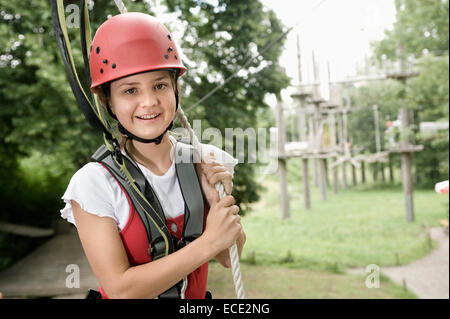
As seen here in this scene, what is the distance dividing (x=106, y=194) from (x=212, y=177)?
0.23m

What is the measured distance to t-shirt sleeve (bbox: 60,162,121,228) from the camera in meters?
0.93

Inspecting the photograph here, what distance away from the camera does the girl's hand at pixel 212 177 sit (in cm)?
98

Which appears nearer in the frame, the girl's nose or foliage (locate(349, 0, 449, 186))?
the girl's nose

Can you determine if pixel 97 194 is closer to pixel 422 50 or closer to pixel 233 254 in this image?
pixel 233 254

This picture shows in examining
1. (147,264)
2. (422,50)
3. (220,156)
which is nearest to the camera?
(147,264)

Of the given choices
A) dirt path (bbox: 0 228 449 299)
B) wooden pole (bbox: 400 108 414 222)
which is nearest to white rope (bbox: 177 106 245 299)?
dirt path (bbox: 0 228 449 299)

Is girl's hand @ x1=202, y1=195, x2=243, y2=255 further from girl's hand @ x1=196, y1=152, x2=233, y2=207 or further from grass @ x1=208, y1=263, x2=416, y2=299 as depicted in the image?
grass @ x1=208, y1=263, x2=416, y2=299

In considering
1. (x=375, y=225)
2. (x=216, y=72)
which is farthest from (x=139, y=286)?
(x=375, y=225)

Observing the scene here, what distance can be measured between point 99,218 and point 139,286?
0.54 ft

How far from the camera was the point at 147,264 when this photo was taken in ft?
2.97

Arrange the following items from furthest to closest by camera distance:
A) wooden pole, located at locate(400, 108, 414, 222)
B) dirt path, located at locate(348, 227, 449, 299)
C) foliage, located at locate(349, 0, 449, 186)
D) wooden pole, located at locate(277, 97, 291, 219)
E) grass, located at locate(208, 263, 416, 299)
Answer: wooden pole, located at locate(277, 97, 291, 219) → wooden pole, located at locate(400, 108, 414, 222) → foliage, located at locate(349, 0, 449, 186) → dirt path, located at locate(348, 227, 449, 299) → grass, located at locate(208, 263, 416, 299)

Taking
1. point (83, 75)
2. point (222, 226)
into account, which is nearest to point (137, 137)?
point (222, 226)

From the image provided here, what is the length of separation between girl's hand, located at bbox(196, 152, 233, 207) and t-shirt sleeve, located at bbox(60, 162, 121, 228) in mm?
205

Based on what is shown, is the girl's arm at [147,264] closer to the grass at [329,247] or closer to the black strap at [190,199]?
the black strap at [190,199]
